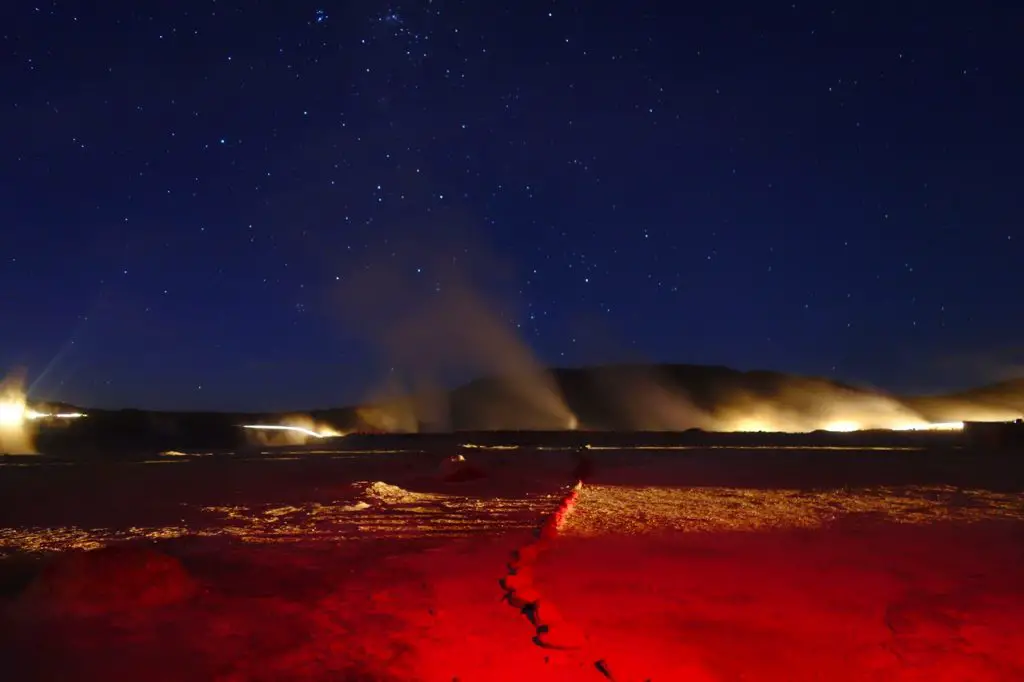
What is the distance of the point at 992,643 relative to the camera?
6.04m

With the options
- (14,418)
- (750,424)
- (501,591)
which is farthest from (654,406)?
(501,591)

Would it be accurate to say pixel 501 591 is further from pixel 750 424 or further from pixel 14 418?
pixel 750 424

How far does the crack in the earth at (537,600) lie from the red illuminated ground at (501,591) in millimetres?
73

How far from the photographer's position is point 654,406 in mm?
120625

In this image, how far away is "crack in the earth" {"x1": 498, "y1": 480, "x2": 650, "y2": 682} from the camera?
6.01m

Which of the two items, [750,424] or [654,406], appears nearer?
[750,424]

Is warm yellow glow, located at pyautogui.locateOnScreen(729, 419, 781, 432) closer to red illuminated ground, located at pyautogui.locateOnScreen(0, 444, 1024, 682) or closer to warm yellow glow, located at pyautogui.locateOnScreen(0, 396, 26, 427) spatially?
warm yellow glow, located at pyautogui.locateOnScreen(0, 396, 26, 427)

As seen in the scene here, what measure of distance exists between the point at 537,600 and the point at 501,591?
20.6 inches

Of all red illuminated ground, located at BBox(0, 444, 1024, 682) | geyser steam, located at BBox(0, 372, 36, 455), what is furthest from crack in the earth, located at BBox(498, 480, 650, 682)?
geyser steam, located at BBox(0, 372, 36, 455)

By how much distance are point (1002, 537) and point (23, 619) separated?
34.9 feet

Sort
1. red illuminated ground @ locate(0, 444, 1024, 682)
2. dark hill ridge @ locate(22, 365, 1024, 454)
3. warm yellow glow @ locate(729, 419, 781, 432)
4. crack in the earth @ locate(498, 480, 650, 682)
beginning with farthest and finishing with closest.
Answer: dark hill ridge @ locate(22, 365, 1024, 454) < warm yellow glow @ locate(729, 419, 781, 432) < crack in the earth @ locate(498, 480, 650, 682) < red illuminated ground @ locate(0, 444, 1024, 682)

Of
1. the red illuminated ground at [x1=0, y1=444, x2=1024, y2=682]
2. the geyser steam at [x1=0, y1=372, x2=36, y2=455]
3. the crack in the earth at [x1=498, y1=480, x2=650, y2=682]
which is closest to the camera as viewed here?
the red illuminated ground at [x1=0, y1=444, x2=1024, y2=682]

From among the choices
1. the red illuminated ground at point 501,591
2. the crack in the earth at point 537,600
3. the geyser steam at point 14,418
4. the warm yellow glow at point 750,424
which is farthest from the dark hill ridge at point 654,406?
the crack in the earth at point 537,600

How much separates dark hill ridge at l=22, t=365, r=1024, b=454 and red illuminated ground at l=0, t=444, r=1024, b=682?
271ft
